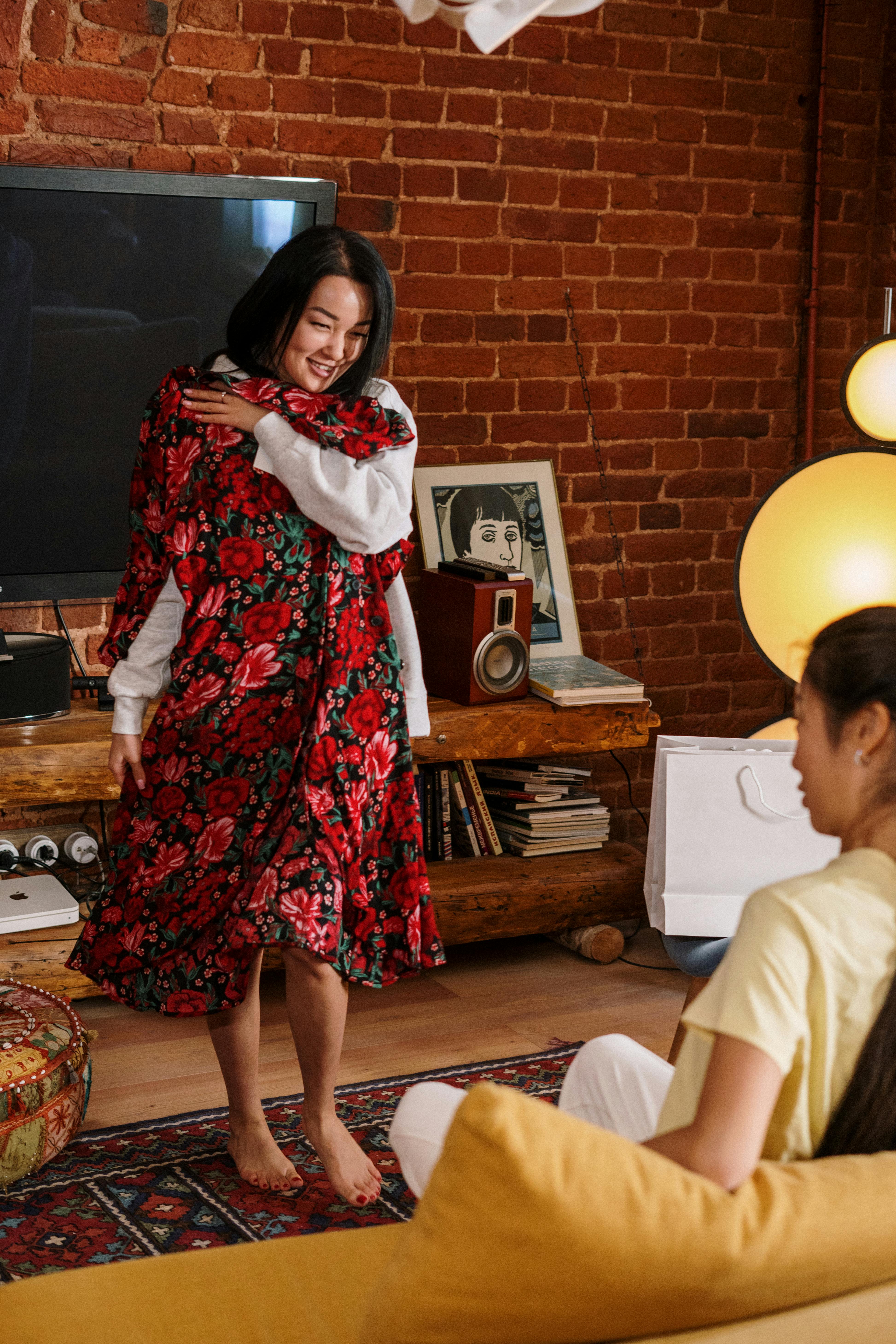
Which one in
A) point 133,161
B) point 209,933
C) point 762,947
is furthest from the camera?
point 133,161

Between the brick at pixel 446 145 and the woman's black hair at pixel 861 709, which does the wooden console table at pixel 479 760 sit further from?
the woman's black hair at pixel 861 709

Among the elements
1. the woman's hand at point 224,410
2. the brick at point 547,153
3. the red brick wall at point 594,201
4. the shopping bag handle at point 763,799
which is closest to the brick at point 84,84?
the red brick wall at point 594,201

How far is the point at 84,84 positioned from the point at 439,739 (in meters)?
1.64

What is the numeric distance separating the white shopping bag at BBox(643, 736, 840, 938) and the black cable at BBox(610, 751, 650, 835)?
1.54 metres

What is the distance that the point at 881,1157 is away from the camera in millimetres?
917

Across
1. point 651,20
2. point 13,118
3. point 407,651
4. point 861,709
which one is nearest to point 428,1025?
point 407,651

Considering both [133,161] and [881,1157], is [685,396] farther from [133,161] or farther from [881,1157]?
[881,1157]

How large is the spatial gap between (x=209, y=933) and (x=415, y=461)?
1.74 meters

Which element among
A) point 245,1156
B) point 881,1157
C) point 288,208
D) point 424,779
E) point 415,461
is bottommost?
point 245,1156

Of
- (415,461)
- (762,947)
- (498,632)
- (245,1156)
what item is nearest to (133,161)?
(415,461)

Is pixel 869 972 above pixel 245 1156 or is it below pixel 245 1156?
above

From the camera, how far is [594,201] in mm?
3592

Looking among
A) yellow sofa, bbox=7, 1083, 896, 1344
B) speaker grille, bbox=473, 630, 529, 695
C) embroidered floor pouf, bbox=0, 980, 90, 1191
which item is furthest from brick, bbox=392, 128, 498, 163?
yellow sofa, bbox=7, 1083, 896, 1344

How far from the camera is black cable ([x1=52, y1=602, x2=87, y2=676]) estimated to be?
312 centimetres
